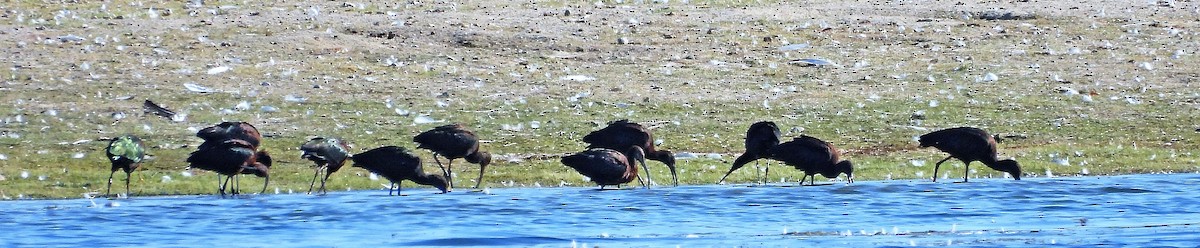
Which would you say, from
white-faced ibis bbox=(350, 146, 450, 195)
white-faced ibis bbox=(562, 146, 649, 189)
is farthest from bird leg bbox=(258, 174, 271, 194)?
white-faced ibis bbox=(562, 146, 649, 189)

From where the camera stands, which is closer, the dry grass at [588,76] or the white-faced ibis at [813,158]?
the white-faced ibis at [813,158]

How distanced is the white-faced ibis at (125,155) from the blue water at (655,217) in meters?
0.32

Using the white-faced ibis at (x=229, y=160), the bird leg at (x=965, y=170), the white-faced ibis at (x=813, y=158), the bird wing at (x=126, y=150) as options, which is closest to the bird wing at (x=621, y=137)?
the white-faced ibis at (x=813, y=158)

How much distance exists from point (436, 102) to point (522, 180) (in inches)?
203

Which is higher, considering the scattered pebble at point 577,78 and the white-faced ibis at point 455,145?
the white-faced ibis at point 455,145

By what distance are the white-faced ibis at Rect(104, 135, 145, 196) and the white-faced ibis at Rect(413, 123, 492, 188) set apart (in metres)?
2.66

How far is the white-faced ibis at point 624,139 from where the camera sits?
61.2ft

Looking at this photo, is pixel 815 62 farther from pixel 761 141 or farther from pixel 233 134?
pixel 233 134

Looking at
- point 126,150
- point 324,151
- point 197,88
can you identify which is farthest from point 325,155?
point 197,88

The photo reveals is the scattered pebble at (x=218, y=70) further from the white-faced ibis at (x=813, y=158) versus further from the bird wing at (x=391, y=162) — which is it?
the white-faced ibis at (x=813, y=158)

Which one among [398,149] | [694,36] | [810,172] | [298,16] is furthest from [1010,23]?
[398,149]

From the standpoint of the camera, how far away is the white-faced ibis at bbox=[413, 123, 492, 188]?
1781cm

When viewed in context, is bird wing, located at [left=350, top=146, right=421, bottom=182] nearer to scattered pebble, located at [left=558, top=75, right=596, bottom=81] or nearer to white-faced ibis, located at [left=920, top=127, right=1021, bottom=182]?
white-faced ibis, located at [left=920, top=127, right=1021, bottom=182]

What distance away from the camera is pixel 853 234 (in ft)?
46.2
